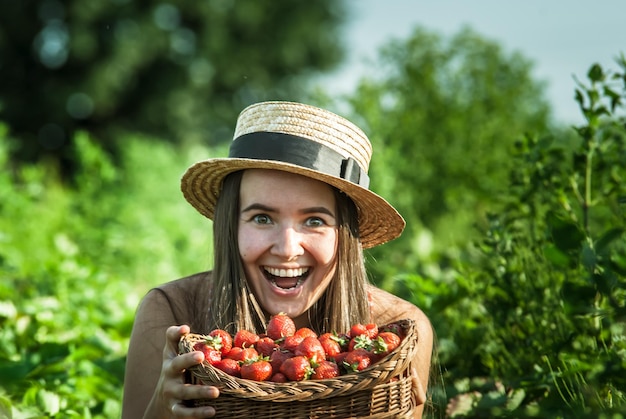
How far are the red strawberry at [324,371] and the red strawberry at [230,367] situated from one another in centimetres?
20

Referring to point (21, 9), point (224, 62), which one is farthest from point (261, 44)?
point (21, 9)

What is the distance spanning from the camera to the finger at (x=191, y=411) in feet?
7.18

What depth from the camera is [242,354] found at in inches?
89.7

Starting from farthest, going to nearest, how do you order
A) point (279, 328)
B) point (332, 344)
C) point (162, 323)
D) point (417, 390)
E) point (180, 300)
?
point (180, 300) < point (162, 323) < point (417, 390) < point (279, 328) < point (332, 344)

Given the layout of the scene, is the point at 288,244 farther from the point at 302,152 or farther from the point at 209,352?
the point at 209,352

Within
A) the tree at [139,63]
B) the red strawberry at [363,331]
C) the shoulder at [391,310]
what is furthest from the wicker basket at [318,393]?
the tree at [139,63]

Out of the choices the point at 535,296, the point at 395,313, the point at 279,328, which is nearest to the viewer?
the point at 279,328

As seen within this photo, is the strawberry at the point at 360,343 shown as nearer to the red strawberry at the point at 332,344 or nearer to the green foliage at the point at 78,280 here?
the red strawberry at the point at 332,344

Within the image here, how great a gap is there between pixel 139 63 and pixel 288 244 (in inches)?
880

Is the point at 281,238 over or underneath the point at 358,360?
over

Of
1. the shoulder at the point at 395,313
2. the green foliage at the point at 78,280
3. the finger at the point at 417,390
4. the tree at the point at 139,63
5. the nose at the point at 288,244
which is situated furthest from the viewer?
the tree at the point at 139,63

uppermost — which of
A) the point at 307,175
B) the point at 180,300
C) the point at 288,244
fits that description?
the point at 307,175

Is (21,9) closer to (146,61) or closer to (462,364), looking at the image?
(146,61)

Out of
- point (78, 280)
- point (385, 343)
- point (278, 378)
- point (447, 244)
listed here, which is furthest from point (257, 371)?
point (447, 244)
